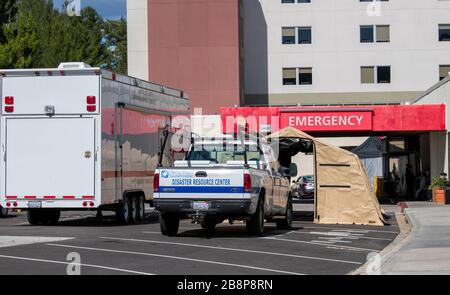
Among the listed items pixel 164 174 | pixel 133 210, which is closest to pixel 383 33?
pixel 133 210

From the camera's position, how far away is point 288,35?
59438 millimetres

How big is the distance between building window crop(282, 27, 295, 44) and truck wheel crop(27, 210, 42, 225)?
3899 centimetres

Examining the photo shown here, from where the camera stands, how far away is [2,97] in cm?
2134

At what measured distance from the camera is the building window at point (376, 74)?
59031mm

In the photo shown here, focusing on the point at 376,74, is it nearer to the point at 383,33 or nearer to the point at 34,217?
the point at 383,33

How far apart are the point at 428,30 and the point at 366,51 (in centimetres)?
462

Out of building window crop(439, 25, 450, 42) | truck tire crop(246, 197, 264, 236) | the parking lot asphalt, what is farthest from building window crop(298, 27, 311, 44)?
truck tire crop(246, 197, 264, 236)

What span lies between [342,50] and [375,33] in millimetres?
2712

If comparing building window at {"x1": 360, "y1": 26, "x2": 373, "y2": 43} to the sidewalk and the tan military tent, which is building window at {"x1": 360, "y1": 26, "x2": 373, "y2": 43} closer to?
the tan military tent

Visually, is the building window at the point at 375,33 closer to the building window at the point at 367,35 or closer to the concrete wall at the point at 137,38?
the building window at the point at 367,35

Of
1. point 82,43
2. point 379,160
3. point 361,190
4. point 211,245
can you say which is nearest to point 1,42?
point 82,43

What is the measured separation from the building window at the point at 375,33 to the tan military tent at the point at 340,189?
120ft

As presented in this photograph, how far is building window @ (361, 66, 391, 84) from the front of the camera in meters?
59.0

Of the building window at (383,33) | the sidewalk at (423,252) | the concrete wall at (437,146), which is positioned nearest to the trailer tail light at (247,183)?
the sidewalk at (423,252)
